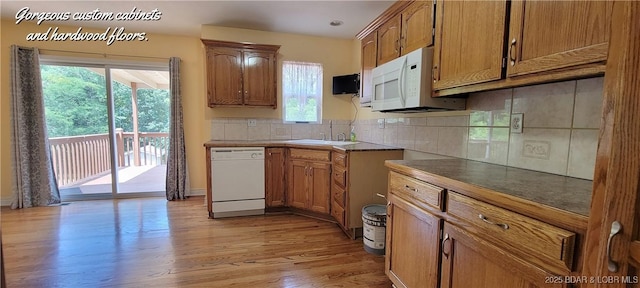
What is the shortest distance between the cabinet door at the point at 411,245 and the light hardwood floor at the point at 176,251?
1.13 feet

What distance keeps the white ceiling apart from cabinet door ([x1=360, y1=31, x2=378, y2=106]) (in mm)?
390

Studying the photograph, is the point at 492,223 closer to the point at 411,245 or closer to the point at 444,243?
the point at 444,243

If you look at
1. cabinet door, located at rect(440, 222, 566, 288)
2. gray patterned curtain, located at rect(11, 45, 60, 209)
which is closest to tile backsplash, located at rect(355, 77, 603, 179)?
cabinet door, located at rect(440, 222, 566, 288)

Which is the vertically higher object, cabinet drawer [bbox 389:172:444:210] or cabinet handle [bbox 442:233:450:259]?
cabinet drawer [bbox 389:172:444:210]

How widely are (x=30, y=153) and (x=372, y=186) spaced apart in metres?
4.30

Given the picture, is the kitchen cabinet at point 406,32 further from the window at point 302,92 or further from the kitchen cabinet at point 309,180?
the window at point 302,92

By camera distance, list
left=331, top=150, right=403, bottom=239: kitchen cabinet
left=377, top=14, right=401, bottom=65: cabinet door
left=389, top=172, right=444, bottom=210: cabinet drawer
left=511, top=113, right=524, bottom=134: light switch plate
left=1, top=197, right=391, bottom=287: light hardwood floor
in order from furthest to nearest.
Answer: left=331, top=150, right=403, bottom=239: kitchen cabinet, left=377, top=14, right=401, bottom=65: cabinet door, left=1, top=197, right=391, bottom=287: light hardwood floor, left=511, top=113, right=524, bottom=134: light switch plate, left=389, top=172, right=444, bottom=210: cabinet drawer

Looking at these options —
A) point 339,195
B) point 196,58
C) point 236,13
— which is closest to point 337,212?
point 339,195

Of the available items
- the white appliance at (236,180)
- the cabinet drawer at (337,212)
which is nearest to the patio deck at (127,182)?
the white appliance at (236,180)

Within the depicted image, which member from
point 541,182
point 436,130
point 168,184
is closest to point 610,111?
point 541,182

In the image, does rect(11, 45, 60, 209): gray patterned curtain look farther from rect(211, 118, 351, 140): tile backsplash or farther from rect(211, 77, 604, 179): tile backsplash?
rect(211, 77, 604, 179): tile backsplash

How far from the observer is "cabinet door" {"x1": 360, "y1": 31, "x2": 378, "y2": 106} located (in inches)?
105

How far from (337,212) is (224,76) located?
2.12 metres

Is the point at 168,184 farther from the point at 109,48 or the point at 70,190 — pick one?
the point at 109,48
